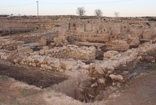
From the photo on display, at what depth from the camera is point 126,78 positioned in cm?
502

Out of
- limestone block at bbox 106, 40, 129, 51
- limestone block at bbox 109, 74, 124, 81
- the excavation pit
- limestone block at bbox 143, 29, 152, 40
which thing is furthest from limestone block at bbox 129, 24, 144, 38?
the excavation pit

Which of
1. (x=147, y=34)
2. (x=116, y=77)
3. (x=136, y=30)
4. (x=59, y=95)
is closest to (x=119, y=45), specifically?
(x=147, y=34)

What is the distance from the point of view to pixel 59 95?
3.96 meters

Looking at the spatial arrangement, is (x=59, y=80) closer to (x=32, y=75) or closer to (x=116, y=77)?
(x=32, y=75)

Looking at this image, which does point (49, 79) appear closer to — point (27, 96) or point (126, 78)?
point (27, 96)

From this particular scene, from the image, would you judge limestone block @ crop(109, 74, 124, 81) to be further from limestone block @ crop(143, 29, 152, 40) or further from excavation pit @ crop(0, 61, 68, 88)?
limestone block @ crop(143, 29, 152, 40)

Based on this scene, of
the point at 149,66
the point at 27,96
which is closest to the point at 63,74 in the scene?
the point at 27,96

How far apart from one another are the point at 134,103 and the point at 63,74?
2.65m

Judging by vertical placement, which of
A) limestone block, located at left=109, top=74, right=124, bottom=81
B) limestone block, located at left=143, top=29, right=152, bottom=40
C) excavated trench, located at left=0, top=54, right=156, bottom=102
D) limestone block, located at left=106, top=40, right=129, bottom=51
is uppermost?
limestone block, located at left=143, top=29, right=152, bottom=40

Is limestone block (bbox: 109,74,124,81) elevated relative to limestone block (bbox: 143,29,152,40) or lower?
lower

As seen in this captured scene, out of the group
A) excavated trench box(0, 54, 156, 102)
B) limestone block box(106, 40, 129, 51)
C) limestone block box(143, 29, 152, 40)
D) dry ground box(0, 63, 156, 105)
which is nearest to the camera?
dry ground box(0, 63, 156, 105)

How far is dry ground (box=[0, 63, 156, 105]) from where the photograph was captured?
3.65 metres

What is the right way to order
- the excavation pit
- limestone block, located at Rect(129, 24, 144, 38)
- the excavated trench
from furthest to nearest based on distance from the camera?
limestone block, located at Rect(129, 24, 144, 38)
the excavation pit
the excavated trench

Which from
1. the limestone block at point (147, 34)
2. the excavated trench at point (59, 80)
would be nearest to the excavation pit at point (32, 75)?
the excavated trench at point (59, 80)
